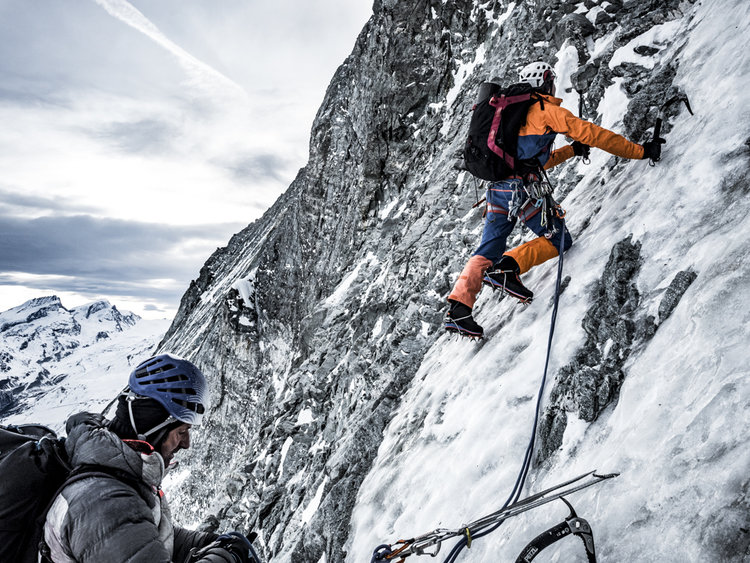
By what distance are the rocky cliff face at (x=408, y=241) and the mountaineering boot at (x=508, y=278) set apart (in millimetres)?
335

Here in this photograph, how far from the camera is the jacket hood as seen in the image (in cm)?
227

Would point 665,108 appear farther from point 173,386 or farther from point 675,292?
point 173,386

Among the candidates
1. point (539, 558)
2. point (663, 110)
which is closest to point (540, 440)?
point (539, 558)

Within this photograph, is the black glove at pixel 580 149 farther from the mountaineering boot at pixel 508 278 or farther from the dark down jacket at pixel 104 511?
the dark down jacket at pixel 104 511

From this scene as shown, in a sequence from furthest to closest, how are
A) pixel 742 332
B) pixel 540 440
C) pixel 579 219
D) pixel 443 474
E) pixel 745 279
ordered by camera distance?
pixel 579 219 → pixel 443 474 → pixel 540 440 → pixel 745 279 → pixel 742 332

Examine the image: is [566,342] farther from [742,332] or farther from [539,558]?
[539,558]

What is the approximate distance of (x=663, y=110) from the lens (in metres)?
5.14

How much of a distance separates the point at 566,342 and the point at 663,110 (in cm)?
299

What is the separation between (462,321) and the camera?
543 cm

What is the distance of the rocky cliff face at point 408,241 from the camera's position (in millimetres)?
4266

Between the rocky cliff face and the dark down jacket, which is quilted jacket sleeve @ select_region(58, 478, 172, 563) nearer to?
the dark down jacket

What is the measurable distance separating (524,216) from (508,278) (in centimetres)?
76

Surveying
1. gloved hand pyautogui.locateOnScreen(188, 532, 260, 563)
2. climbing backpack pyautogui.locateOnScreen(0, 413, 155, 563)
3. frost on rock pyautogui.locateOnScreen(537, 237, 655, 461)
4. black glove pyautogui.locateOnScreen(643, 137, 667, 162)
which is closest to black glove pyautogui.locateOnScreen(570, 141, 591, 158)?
black glove pyautogui.locateOnScreen(643, 137, 667, 162)

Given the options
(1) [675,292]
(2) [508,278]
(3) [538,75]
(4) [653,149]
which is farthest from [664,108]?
(1) [675,292]
